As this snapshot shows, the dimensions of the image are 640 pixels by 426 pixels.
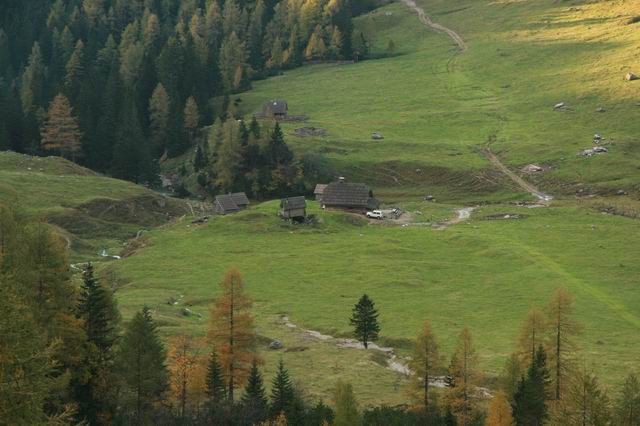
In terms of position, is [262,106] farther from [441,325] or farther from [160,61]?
[441,325]

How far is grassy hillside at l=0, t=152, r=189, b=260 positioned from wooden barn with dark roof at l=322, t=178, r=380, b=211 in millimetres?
22521

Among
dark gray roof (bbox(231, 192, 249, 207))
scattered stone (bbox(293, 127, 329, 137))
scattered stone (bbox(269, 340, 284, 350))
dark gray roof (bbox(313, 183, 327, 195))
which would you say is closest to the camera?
scattered stone (bbox(269, 340, 284, 350))

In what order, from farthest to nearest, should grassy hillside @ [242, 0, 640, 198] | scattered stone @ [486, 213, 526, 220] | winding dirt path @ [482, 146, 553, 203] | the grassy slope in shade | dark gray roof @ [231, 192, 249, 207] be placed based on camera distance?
1. grassy hillside @ [242, 0, 640, 198]
2. winding dirt path @ [482, 146, 553, 203]
3. dark gray roof @ [231, 192, 249, 207]
4. scattered stone @ [486, 213, 526, 220]
5. the grassy slope in shade

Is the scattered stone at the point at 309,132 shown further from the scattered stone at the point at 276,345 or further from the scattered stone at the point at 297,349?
the scattered stone at the point at 297,349

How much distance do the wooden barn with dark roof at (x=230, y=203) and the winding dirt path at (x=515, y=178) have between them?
147 ft

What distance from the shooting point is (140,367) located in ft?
164

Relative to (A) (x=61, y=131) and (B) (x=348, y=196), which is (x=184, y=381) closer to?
(B) (x=348, y=196)

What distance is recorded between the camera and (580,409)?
131 feet

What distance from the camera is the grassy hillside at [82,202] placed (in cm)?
11094

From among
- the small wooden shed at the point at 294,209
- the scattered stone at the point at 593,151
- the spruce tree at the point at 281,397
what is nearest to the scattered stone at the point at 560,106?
the scattered stone at the point at 593,151

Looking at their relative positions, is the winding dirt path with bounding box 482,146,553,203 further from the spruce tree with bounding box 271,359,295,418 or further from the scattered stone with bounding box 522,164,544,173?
the spruce tree with bounding box 271,359,295,418

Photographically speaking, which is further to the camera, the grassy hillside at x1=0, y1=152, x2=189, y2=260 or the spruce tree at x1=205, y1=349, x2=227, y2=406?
the grassy hillside at x1=0, y1=152, x2=189, y2=260

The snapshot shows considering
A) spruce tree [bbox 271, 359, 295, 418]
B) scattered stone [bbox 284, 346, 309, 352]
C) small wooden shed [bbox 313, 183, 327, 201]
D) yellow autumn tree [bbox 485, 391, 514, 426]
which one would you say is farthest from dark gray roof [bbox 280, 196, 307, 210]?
yellow autumn tree [bbox 485, 391, 514, 426]

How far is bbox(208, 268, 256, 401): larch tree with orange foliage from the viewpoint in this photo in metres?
55.8
